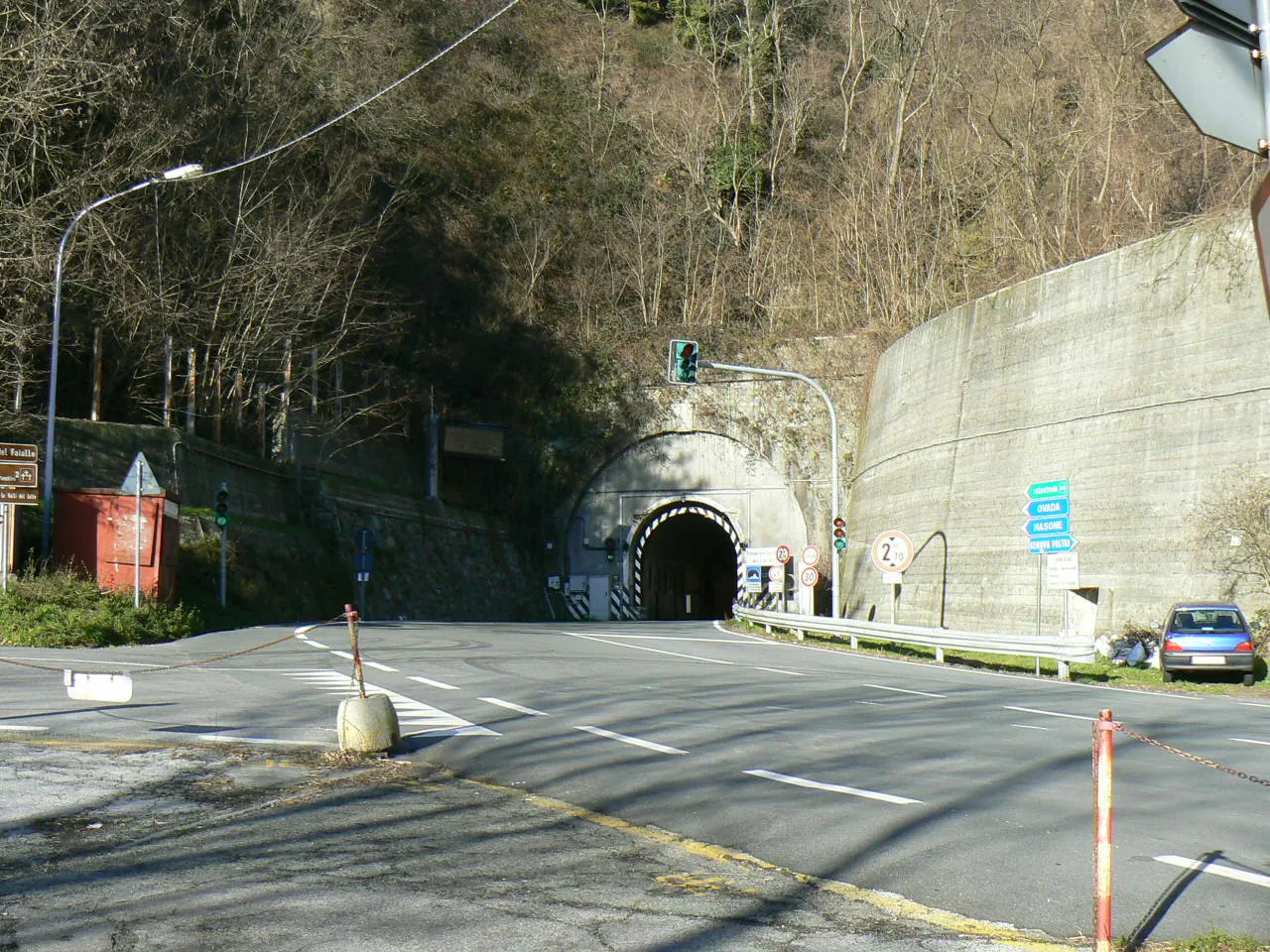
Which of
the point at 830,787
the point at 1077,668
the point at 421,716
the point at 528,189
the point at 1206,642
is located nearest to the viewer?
the point at 830,787

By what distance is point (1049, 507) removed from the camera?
2469cm

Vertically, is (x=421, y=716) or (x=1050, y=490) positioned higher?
(x=1050, y=490)

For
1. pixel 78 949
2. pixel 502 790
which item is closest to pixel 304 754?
pixel 502 790

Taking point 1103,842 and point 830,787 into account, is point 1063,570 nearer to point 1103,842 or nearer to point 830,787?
point 830,787

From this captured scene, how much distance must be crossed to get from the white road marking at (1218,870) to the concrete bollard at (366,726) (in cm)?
626

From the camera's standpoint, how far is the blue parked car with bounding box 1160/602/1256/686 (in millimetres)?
22312

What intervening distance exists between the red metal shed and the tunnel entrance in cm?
2674

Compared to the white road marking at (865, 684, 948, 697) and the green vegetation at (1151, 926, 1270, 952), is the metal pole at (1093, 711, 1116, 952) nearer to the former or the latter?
the green vegetation at (1151, 926, 1270, 952)

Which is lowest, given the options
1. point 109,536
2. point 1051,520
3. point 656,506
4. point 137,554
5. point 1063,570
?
point 137,554

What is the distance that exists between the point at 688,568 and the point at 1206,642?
135ft

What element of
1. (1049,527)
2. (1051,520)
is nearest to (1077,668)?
(1049,527)

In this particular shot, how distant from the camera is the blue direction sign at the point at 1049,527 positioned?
24438 millimetres

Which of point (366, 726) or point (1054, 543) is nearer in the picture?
point (366, 726)

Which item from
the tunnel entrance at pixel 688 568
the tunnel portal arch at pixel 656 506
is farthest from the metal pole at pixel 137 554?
the tunnel entrance at pixel 688 568
